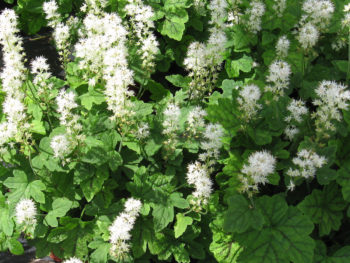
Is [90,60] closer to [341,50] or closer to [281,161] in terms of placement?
[281,161]

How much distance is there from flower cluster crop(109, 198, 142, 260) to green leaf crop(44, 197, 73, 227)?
422 mm

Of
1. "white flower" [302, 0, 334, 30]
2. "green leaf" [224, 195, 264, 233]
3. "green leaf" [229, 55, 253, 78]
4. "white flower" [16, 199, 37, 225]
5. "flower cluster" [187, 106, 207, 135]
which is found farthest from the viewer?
"green leaf" [229, 55, 253, 78]

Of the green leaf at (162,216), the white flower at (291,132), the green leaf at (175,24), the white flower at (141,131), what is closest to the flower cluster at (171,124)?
the white flower at (141,131)

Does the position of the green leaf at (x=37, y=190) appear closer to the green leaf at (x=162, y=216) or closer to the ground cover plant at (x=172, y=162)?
the ground cover plant at (x=172, y=162)

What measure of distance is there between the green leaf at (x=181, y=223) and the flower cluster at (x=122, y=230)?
11.8 inches

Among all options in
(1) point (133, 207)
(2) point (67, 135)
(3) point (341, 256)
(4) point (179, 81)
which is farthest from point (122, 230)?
(4) point (179, 81)

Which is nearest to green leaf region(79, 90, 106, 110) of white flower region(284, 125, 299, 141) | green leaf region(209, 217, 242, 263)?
green leaf region(209, 217, 242, 263)

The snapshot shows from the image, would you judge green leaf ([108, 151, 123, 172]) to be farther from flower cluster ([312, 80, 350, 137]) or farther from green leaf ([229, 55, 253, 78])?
green leaf ([229, 55, 253, 78])

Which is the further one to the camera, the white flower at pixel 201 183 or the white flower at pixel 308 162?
the white flower at pixel 201 183

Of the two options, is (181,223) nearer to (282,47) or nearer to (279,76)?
(279,76)

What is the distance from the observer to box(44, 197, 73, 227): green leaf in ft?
7.98

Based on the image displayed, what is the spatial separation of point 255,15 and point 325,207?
Result: 1634 mm

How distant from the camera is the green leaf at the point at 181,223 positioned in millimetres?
2345

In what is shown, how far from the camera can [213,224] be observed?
8.25ft
